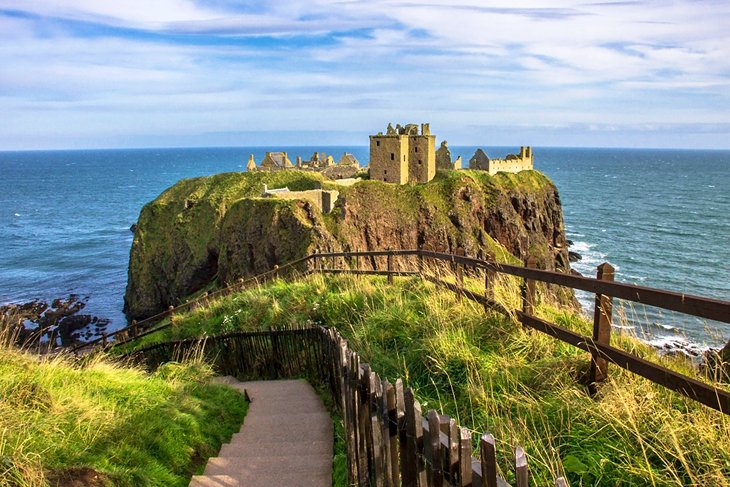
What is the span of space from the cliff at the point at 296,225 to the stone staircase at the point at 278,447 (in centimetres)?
3178

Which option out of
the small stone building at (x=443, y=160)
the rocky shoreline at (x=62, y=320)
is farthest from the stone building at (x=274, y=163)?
the rocky shoreline at (x=62, y=320)

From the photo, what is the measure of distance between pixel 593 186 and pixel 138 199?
126688mm

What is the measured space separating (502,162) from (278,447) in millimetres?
67868

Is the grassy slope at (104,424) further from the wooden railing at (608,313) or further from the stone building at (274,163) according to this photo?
the stone building at (274,163)

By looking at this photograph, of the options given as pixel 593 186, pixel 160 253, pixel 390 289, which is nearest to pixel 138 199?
pixel 160 253

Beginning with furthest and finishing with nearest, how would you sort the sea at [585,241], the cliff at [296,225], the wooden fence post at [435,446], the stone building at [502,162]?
the stone building at [502,162], the sea at [585,241], the cliff at [296,225], the wooden fence post at [435,446]

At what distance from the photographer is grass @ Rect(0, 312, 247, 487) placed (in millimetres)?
5535

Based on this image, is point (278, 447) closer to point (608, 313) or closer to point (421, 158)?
point (608, 313)

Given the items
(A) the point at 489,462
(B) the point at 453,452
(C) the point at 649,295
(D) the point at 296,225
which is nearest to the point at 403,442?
(B) the point at 453,452

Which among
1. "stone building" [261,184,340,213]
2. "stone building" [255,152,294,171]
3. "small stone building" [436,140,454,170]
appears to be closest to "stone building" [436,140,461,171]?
"small stone building" [436,140,454,170]

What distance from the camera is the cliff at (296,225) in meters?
44.5

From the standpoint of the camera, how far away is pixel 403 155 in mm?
58094

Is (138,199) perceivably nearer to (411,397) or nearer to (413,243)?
(413,243)

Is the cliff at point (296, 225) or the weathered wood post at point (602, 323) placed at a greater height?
the weathered wood post at point (602, 323)
